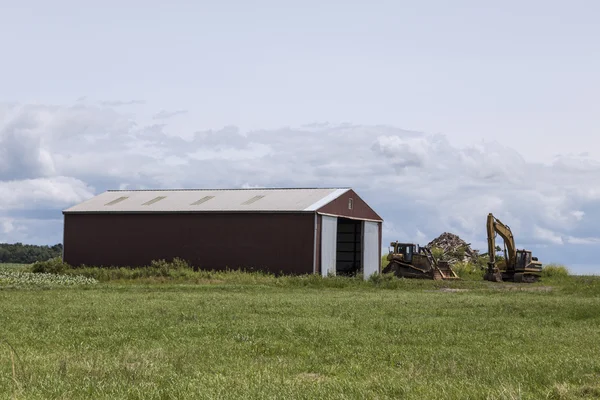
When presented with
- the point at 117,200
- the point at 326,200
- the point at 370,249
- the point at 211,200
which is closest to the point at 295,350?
the point at 326,200

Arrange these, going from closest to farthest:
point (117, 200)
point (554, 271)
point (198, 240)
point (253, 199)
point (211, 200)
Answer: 1. point (198, 240)
2. point (253, 199)
3. point (211, 200)
4. point (117, 200)
5. point (554, 271)

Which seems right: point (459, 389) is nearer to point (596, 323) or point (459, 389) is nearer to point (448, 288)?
point (596, 323)

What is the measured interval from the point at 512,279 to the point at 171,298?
3270 cm

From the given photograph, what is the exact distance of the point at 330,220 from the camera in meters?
48.0

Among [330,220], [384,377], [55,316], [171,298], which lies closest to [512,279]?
[330,220]

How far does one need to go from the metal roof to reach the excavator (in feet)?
35.5

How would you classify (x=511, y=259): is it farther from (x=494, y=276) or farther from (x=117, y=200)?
(x=117, y=200)

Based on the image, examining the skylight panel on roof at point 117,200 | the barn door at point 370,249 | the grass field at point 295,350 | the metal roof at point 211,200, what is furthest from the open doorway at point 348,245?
the grass field at point 295,350

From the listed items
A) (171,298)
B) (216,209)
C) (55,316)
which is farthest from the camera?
(216,209)

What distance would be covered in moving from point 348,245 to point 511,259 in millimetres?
11257

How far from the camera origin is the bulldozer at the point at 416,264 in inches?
2036

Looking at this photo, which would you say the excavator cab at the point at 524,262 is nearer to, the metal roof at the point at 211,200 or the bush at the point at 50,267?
the metal roof at the point at 211,200

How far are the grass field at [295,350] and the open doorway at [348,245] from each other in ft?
93.8

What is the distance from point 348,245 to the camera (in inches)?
2146
